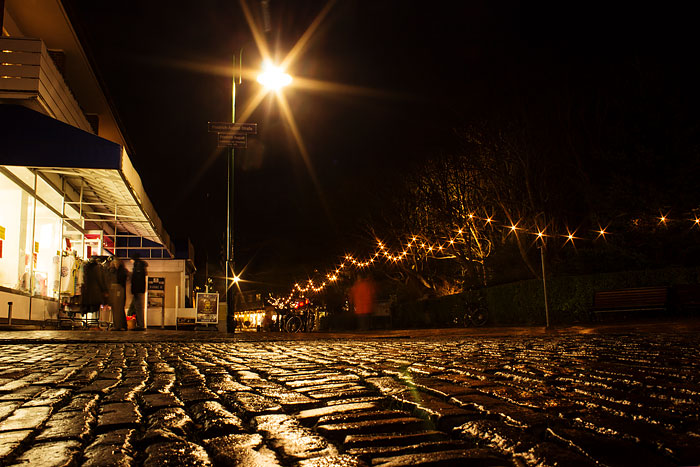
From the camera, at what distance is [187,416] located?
2672 mm

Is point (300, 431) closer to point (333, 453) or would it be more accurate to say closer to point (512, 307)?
point (333, 453)

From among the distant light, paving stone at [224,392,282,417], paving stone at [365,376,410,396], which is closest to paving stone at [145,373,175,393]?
paving stone at [224,392,282,417]

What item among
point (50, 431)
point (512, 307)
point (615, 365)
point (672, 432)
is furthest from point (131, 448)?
point (512, 307)

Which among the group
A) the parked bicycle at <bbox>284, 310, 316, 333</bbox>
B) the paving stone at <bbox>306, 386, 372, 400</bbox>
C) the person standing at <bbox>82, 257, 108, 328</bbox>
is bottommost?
the paving stone at <bbox>306, 386, 372, 400</bbox>

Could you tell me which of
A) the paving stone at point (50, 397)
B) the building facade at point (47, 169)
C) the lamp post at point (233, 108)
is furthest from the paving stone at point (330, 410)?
the lamp post at point (233, 108)

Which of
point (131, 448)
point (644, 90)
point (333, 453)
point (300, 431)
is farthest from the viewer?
point (644, 90)

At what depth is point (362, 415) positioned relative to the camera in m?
2.56

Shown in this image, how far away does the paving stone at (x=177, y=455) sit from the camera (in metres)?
1.86

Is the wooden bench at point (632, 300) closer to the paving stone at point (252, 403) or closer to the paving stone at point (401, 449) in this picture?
the paving stone at point (252, 403)

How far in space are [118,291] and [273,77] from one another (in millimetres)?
7042

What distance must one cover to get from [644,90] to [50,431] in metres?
23.2

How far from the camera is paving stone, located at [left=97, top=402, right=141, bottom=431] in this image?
98.4 inches

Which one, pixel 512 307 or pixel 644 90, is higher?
pixel 644 90

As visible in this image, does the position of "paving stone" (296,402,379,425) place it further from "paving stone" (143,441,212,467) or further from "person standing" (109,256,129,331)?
"person standing" (109,256,129,331)
